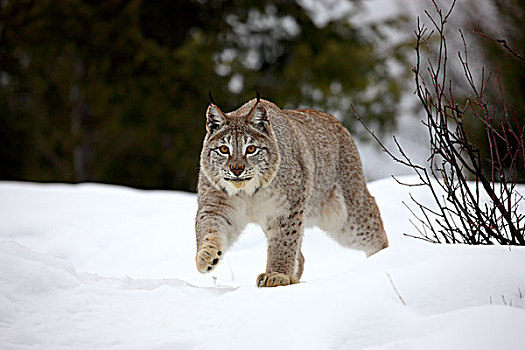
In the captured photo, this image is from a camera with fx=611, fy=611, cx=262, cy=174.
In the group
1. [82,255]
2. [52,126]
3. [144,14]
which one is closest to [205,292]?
[82,255]

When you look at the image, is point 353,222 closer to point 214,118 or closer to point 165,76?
point 214,118

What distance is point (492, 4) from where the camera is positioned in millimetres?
10109

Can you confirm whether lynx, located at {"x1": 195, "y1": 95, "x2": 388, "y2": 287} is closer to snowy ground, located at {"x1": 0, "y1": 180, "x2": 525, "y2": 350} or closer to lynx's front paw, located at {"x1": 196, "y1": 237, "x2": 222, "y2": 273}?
lynx's front paw, located at {"x1": 196, "y1": 237, "x2": 222, "y2": 273}

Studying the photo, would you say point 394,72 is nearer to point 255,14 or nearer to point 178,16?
point 255,14

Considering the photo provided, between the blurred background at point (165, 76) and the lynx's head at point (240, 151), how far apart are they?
731cm

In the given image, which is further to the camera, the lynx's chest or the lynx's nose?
the lynx's chest

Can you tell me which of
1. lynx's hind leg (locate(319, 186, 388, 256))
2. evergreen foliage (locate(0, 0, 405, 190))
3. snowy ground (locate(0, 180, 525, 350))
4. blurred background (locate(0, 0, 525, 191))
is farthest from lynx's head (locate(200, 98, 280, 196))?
evergreen foliage (locate(0, 0, 405, 190))

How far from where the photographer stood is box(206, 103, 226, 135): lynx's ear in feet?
13.7

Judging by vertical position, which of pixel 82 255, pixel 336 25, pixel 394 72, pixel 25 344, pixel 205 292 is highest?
pixel 336 25

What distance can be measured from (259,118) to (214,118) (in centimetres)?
31

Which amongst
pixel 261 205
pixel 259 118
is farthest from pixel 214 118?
pixel 261 205

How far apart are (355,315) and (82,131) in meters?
12.5

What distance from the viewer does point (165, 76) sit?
12734 mm

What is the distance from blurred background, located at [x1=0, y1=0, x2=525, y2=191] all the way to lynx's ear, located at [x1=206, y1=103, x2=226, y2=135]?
7.38 metres
